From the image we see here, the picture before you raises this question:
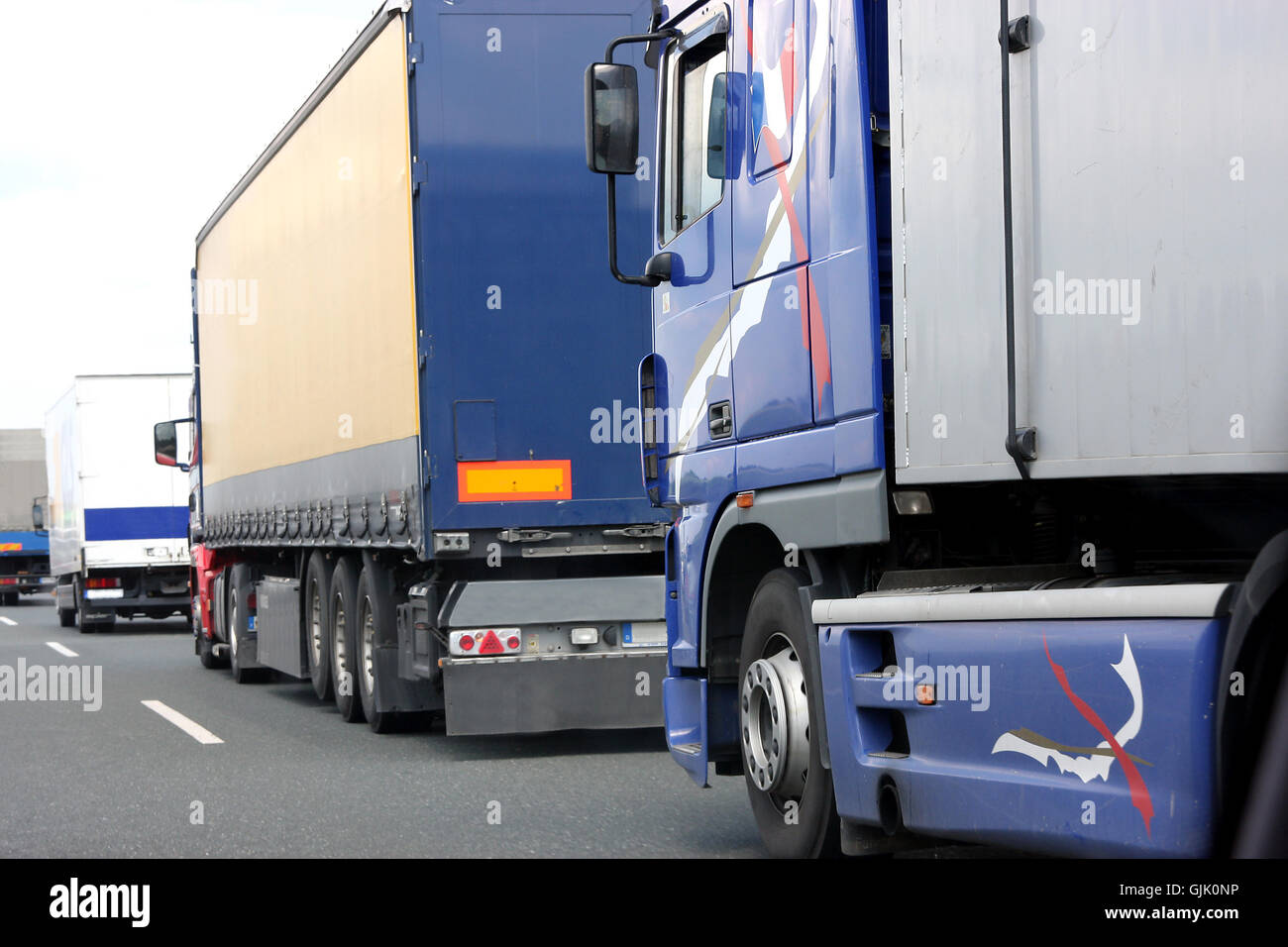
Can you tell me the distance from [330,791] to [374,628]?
8.22 ft

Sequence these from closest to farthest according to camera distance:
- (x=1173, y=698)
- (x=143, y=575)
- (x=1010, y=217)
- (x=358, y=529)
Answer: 1. (x=1173, y=698)
2. (x=1010, y=217)
3. (x=358, y=529)
4. (x=143, y=575)

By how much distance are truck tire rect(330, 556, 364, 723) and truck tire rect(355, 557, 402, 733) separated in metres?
0.19

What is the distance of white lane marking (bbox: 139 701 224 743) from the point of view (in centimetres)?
1242

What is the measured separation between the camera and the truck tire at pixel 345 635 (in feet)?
41.8

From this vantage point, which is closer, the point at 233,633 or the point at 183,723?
the point at 183,723

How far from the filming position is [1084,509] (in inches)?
208

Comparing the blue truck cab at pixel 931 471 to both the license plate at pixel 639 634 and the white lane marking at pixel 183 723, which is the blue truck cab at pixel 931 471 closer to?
the license plate at pixel 639 634

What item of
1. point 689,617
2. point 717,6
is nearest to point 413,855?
point 689,617

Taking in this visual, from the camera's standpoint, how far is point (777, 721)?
6.36 meters

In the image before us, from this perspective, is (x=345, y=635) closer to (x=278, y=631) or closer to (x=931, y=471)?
(x=278, y=631)

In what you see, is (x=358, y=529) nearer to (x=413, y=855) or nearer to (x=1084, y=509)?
(x=413, y=855)

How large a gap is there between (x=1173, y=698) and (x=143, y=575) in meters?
26.3

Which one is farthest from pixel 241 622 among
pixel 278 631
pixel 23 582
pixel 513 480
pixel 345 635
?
pixel 23 582

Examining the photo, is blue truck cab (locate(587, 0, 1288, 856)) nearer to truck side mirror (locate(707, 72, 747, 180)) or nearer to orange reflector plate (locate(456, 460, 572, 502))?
truck side mirror (locate(707, 72, 747, 180))
